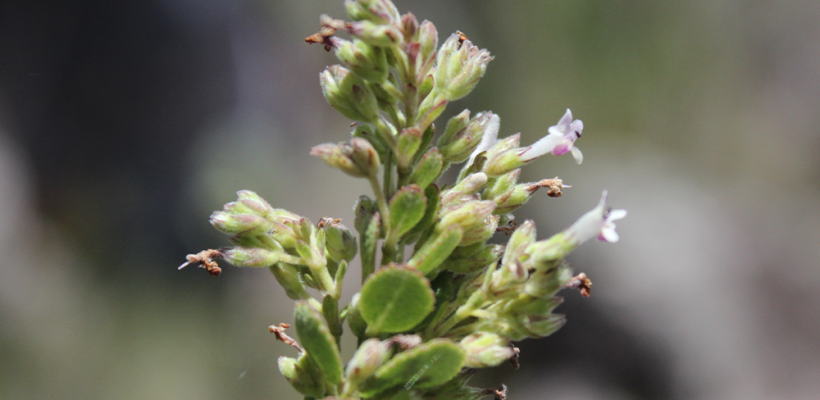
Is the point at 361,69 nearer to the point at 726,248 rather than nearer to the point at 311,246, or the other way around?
the point at 311,246

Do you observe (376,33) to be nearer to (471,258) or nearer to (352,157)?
(352,157)

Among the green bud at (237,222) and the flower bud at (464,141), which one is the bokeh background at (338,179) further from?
the green bud at (237,222)

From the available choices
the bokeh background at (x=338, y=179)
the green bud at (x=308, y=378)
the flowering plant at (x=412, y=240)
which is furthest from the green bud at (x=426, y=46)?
the bokeh background at (x=338, y=179)

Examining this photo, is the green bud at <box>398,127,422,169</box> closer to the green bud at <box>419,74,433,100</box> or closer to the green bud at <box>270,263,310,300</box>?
the green bud at <box>419,74,433,100</box>

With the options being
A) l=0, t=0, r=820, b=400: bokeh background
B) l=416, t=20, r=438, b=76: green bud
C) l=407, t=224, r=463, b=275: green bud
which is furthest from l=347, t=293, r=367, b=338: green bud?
l=0, t=0, r=820, b=400: bokeh background

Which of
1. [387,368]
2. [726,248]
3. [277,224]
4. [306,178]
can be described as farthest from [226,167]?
[726,248]
